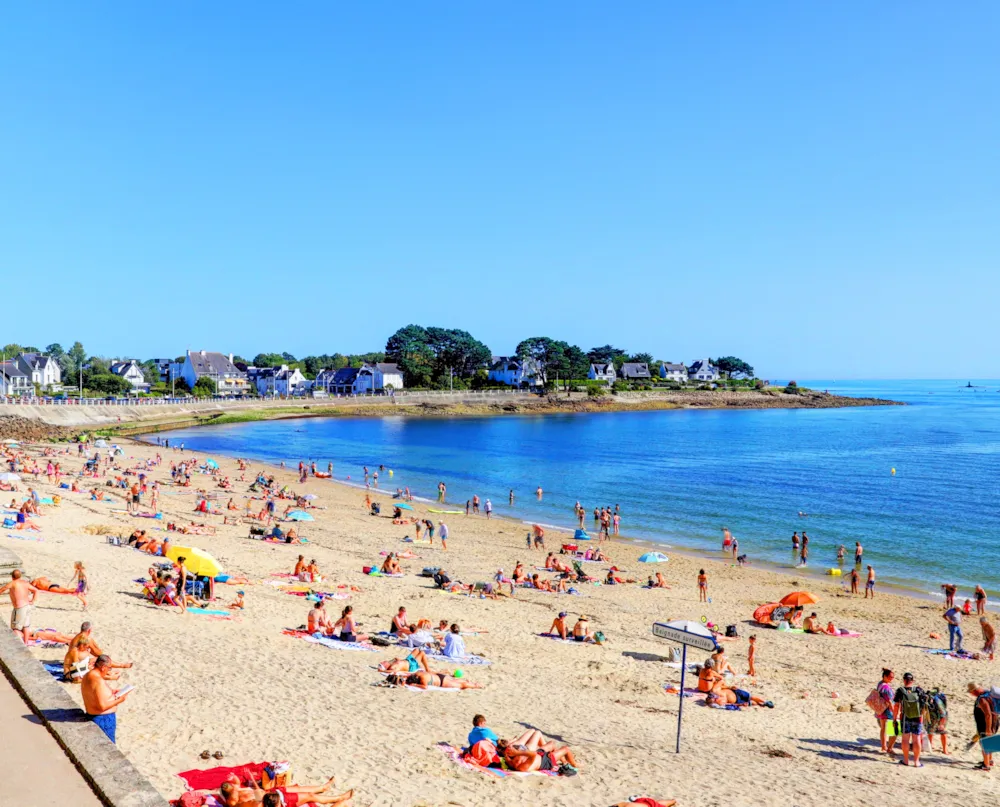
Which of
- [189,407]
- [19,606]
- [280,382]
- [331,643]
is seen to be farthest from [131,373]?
[19,606]

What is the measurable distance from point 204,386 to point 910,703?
11644 centimetres

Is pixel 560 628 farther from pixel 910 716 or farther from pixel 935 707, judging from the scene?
pixel 935 707

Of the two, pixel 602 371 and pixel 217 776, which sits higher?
pixel 602 371

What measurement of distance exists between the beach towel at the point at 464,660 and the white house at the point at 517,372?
119 meters

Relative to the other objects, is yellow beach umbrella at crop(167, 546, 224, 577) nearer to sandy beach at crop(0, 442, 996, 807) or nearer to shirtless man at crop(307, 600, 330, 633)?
sandy beach at crop(0, 442, 996, 807)

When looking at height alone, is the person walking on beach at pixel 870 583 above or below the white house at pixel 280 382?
below

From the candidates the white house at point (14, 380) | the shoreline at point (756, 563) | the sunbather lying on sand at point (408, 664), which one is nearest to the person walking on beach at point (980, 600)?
the shoreline at point (756, 563)

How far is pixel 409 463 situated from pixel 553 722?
4900cm

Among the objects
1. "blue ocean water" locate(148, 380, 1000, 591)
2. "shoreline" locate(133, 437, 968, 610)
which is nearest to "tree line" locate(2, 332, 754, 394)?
"blue ocean water" locate(148, 380, 1000, 591)

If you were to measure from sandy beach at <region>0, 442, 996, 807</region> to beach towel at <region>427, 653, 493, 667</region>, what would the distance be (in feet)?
1.02

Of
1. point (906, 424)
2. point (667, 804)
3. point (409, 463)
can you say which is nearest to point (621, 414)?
point (906, 424)

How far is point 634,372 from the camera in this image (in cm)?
15938

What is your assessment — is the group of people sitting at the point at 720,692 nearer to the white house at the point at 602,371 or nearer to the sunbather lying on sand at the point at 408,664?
the sunbather lying on sand at the point at 408,664

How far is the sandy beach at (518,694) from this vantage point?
962 centimetres
